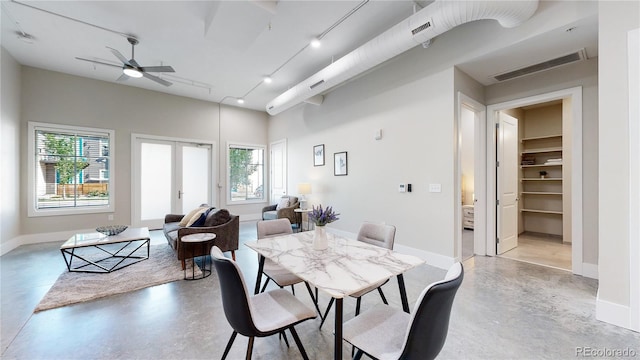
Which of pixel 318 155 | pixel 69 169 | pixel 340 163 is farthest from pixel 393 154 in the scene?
pixel 69 169

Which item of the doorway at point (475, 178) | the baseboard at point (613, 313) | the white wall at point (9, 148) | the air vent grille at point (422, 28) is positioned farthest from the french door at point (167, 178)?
the baseboard at point (613, 313)

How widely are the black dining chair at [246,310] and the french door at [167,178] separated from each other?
5.82m

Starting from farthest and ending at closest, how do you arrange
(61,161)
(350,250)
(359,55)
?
(61,161) < (359,55) < (350,250)

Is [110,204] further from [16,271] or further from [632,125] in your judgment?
[632,125]

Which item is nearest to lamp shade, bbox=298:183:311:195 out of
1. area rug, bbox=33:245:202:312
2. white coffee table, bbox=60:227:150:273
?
area rug, bbox=33:245:202:312

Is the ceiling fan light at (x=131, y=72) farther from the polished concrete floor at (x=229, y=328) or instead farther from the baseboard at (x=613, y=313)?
the baseboard at (x=613, y=313)

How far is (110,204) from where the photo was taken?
5.54m

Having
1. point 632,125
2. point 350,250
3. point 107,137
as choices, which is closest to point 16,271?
point 107,137

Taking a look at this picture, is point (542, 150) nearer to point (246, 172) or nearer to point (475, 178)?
point (475, 178)

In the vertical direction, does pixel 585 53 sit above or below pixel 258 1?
below

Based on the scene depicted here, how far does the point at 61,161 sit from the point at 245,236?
13.6 ft

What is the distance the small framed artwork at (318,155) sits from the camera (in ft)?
18.8

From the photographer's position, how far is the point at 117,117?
18.5ft

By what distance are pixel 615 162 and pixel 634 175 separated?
0.16 metres
